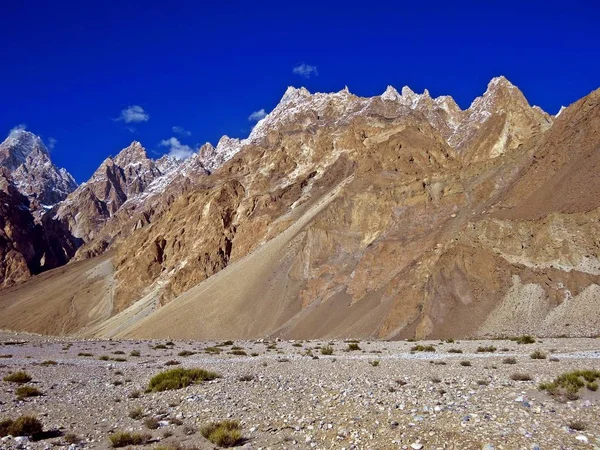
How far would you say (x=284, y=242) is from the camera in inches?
3209

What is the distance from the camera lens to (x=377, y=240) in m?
65.1

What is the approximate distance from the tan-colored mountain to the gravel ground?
22.0m

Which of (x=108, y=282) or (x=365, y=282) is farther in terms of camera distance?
(x=108, y=282)

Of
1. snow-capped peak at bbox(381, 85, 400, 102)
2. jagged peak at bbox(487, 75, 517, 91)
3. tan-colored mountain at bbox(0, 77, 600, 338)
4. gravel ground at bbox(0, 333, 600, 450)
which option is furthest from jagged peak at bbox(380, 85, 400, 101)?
gravel ground at bbox(0, 333, 600, 450)

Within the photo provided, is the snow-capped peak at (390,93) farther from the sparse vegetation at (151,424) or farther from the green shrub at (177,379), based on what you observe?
the sparse vegetation at (151,424)

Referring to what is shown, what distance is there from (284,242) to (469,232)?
129 ft

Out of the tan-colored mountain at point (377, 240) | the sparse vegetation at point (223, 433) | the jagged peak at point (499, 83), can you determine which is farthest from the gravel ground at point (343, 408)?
the jagged peak at point (499, 83)

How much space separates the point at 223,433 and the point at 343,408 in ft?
10.2

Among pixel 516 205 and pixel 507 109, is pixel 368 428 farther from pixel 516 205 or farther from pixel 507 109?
pixel 507 109

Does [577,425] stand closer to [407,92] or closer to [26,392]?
[26,392]

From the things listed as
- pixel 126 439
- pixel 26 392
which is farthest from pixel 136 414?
pixel 26 392

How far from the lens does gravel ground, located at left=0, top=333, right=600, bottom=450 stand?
906 centimetres

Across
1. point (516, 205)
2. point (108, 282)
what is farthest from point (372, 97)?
point (516, 205)

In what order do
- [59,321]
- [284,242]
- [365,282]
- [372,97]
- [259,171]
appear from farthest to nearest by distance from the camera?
[372,97] < [259,171] < [59,321] < [284,242] < [365,282]
